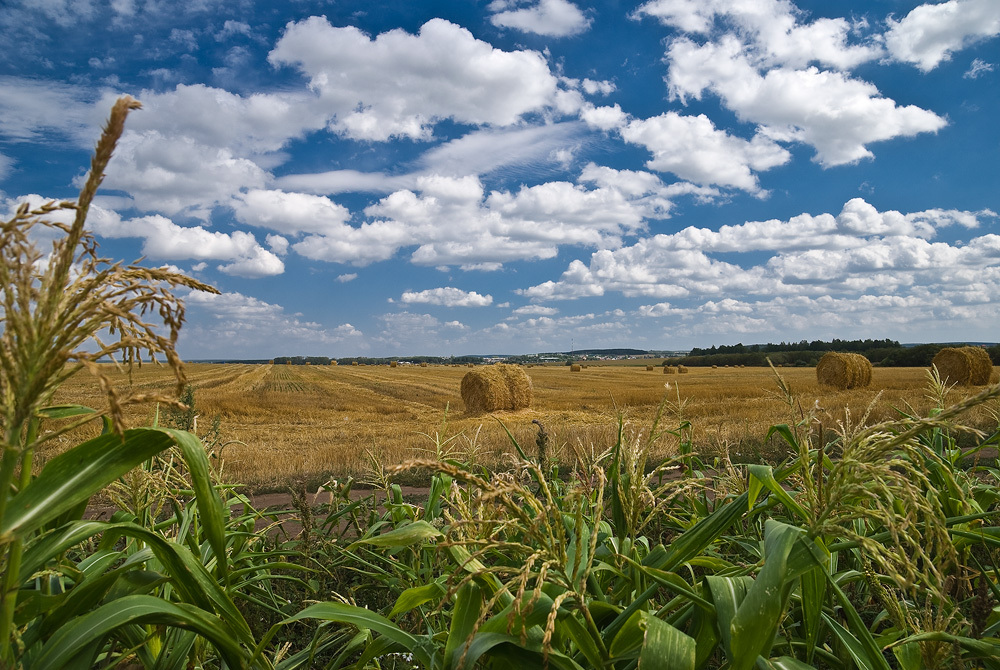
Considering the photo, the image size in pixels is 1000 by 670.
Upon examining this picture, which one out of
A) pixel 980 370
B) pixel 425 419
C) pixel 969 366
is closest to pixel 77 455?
pixel 425 419

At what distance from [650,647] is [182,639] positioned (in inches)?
53.7

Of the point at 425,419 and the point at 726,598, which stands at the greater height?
the point at 726,598

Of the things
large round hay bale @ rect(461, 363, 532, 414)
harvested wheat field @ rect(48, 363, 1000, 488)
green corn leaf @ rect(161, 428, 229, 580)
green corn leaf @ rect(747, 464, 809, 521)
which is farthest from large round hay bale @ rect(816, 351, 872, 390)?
green corn leaf @ rect(161, 428, 229, 580)

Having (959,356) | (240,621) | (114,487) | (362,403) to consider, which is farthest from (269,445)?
A: (959,356)

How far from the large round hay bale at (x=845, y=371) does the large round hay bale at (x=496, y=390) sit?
15.9 metres

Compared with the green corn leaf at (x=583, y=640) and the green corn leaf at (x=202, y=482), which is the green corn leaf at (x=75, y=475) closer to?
the green corn leaf at (x=202, y=482)

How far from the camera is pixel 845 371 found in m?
28.9

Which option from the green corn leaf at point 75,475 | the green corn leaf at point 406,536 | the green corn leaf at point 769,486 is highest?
the green corn leaf at point 75,475

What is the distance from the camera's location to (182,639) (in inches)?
68.8

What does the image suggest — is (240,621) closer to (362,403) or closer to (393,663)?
(393,663)

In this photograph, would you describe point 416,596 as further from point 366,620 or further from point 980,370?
point 980,370

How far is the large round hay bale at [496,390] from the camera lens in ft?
77.2

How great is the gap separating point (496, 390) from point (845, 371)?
58.2ft

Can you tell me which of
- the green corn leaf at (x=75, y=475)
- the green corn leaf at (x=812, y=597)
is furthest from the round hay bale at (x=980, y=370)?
the green corn leaf at (x=75, y=475)
